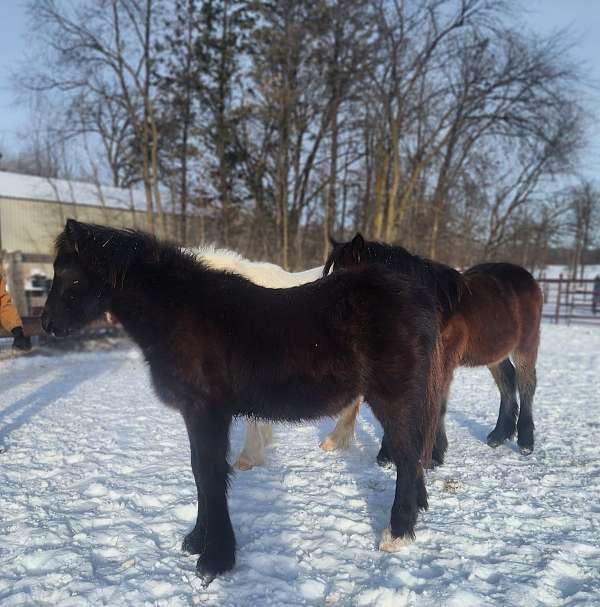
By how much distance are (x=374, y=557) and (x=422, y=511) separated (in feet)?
2.28

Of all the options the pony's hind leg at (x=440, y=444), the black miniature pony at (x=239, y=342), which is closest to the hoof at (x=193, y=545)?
the black miniature pony at (x=239, y=342)

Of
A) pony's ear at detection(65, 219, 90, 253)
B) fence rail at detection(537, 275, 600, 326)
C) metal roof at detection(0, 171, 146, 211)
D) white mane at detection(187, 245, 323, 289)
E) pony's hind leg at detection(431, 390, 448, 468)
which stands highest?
metal roof at detection(0, 171, 146, 211)

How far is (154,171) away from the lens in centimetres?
1525

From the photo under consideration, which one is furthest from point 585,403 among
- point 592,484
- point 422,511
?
point 422,511

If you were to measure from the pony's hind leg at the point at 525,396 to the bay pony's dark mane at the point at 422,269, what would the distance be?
1.45 meters

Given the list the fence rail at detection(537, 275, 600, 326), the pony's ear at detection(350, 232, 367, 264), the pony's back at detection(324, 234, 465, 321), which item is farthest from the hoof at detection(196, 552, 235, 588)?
the fence rail at detection(537, 275, 600, 326)

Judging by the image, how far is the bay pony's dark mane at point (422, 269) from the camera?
12.7 feet

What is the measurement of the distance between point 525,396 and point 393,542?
2829 millimetres

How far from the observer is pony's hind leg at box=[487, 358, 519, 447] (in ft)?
15.6

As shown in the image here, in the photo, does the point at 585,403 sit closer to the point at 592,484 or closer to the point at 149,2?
the point at 592,484

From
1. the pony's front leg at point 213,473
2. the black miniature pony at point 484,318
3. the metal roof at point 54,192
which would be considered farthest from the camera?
the metal roof at point 54,192

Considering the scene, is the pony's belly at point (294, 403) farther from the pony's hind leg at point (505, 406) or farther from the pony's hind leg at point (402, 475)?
the pony's hind leg at point (505, 406)

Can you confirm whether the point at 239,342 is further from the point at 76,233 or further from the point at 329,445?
the point at 329,445

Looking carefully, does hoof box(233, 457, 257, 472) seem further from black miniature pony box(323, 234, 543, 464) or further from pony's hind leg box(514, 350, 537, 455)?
pony's hind leg box(514, 350, 537, 455)
